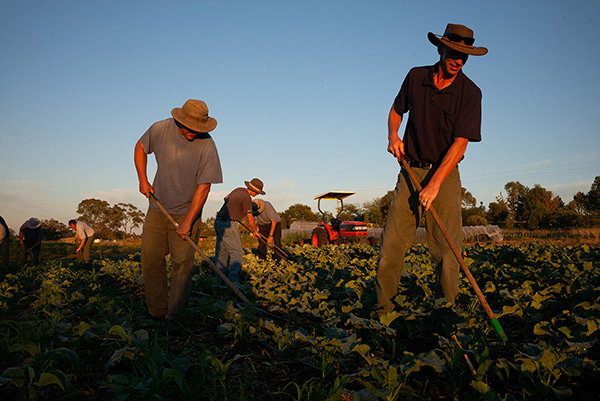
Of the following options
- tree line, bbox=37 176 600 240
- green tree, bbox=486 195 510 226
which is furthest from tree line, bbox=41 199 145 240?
green tree, bbox=486 195 510 226

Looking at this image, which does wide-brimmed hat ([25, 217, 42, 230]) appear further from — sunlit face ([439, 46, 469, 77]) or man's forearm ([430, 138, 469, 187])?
sunlit face ([439, 46, 469, 77])

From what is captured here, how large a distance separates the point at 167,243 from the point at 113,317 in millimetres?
831

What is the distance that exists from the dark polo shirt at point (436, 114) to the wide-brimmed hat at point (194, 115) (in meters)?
1.89

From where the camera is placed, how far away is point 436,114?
3.00 m

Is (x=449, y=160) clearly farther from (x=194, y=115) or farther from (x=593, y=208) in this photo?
(x=593, y=208)

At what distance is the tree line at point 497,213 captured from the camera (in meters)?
31.0

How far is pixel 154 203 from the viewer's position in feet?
11.9

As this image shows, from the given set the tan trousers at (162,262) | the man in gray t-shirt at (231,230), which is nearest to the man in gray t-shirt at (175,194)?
the tan trousers at (162,262)

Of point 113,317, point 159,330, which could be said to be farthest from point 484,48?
point 113,317

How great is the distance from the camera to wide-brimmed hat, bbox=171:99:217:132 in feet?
11.3

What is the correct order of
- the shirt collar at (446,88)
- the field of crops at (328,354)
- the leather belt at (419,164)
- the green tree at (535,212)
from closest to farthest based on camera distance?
the field of crops at (328,354)
the shirt collar at (446,88)
the leather belt at (419,164)
the green tree at (535,212)

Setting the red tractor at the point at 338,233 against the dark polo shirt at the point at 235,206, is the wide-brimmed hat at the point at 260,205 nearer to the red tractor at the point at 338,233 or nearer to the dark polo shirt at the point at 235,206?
the dark polo shirt at the point at 235,206

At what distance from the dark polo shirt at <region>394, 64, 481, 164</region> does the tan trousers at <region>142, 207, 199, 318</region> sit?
2348 millimetres

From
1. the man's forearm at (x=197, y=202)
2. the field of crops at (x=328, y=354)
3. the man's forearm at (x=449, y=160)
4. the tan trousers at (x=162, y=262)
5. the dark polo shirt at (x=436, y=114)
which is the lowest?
the field of crops at (x=328, y=354)
